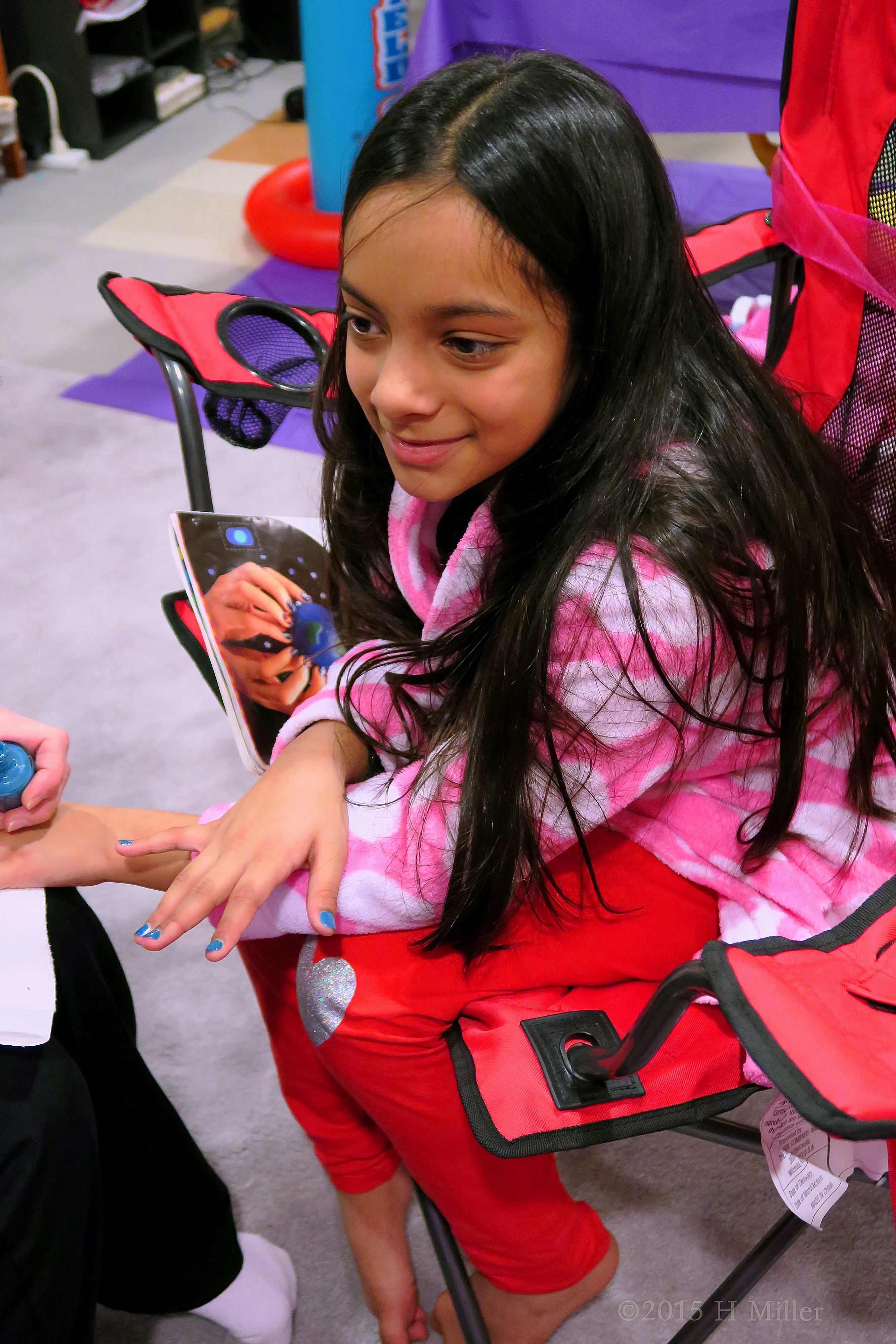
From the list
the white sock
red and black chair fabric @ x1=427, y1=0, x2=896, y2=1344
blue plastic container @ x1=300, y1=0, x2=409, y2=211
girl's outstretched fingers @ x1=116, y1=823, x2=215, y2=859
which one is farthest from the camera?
blue plastic container @ x1=300, y1=0, x2=409, y2=211

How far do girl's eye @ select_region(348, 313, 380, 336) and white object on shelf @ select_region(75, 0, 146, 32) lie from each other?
2884mm

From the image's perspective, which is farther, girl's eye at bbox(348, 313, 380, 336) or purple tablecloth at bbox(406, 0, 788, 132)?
purple tablecloth at bbox(406, 0, 788, 132)

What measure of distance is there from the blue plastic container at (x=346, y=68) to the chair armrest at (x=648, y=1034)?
2.13 m

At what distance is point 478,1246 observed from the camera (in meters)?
0.92

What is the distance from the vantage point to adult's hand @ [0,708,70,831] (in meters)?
0.84

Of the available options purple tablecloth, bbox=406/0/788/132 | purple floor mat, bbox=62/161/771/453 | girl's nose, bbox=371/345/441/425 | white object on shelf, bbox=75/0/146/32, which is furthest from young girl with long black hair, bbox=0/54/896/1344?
white object on shelf, bbox=75/0/146/32

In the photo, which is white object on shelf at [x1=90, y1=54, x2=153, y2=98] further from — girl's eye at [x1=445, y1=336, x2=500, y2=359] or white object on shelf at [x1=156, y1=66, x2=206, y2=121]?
girl's eye at [x1=445, y1=336, x2=500, y2=359]

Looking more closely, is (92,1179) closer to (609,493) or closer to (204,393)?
(609,493)

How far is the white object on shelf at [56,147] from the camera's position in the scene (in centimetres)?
318

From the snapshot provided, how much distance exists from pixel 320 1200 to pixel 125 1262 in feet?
0.88

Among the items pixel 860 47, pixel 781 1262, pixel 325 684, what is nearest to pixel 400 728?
pixel 325 684

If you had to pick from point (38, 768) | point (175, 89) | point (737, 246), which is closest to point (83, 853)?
point (38, 768)

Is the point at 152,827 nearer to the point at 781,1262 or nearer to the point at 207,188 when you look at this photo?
the point at 781,1262

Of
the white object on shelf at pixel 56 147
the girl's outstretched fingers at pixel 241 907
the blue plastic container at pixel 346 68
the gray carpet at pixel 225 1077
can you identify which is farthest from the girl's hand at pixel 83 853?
the white object on shelf at pixel 56 147
